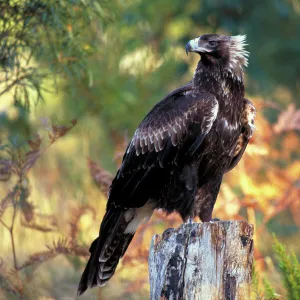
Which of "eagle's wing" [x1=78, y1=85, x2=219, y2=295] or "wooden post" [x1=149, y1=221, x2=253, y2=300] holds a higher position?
"eagle's wing" [x1=78, y1=85, x2=219, y2=295]

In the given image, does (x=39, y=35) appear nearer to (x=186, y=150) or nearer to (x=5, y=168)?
(x=5, y=168)

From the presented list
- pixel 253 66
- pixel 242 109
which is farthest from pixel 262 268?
pixel 253 66

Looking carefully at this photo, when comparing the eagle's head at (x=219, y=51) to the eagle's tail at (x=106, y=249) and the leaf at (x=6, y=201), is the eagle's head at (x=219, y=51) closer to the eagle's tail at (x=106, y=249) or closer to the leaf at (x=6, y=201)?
the eagle's tail at (x=106, y=249)

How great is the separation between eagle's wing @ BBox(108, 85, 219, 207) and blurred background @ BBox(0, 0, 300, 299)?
3.23 ft

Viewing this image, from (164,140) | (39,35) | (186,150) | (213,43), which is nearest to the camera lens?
(186,150)

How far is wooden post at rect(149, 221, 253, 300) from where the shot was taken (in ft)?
17.4

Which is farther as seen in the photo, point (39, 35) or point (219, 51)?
point (39, 35)

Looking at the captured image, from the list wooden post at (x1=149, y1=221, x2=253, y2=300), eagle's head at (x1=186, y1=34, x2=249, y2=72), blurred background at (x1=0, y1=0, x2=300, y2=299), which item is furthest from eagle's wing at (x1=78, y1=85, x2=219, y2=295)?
wooden post at (x1=149, y1=221, x2=253, y2=300)

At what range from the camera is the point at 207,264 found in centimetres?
533

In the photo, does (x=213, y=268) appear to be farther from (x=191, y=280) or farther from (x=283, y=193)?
(x=283, y=193)

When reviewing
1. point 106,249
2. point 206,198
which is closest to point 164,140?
point 206,198

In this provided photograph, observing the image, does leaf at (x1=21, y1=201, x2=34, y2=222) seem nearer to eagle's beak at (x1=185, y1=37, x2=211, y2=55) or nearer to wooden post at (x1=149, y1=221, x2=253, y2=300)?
eagle's beak at (x1=185, y1=37, x2=211, y2=55)

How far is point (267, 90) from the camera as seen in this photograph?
1606cm

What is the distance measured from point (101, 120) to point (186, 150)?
8.72m
